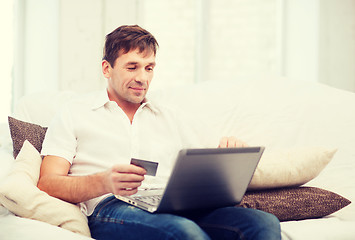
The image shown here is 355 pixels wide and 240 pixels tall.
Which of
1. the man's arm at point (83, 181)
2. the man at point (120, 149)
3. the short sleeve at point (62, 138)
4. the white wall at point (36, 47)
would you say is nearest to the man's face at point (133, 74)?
the man at point (120, 149)

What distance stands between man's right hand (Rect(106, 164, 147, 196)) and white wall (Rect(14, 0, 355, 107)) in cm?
203

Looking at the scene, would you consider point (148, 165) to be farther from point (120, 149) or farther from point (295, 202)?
point (295, 202)

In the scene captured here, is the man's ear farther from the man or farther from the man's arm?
the man's arm

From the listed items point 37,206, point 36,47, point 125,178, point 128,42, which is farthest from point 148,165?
point 36,47

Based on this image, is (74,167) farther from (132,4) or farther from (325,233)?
(132,4)

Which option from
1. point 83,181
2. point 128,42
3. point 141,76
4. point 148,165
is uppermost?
point 128,42

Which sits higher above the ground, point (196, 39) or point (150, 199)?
point (196, 39)

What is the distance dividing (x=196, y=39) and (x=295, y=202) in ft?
9.27

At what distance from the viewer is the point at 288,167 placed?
1667 millimetres

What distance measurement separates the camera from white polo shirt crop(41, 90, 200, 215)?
5.04 ft

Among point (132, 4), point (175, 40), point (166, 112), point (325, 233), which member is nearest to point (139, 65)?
point (166, 112)

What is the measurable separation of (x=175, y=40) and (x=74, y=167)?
283 cm

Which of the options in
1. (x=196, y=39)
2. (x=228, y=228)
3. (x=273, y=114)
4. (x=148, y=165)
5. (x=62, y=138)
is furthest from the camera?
(x=196, y=39)

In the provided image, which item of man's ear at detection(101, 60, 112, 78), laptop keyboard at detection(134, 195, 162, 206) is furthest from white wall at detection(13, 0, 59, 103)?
laptop keyboard at detection(134, 195, 162, 206)
